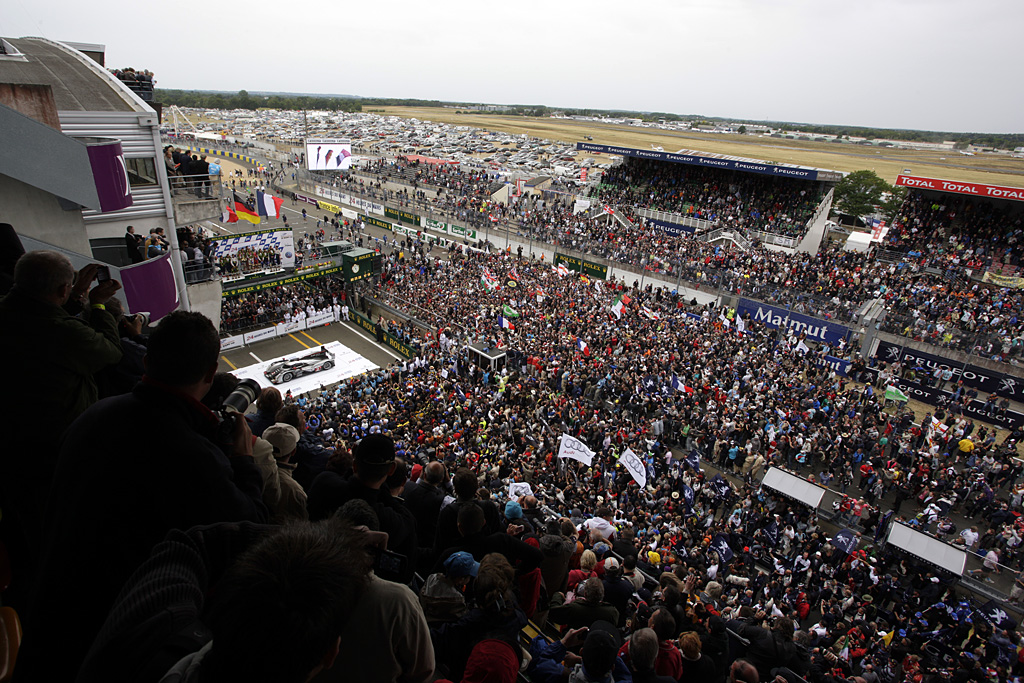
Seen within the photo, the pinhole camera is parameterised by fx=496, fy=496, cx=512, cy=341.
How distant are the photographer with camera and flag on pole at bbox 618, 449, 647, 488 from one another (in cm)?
1203

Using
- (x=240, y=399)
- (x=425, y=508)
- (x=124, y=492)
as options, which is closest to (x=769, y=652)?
(x=425, y=508)

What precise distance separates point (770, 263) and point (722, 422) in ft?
51.1

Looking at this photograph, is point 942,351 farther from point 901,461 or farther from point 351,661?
point 351,661

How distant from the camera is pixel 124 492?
201cm

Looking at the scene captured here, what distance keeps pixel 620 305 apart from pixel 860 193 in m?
51.1

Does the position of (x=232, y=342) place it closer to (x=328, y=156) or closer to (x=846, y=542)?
(x=846, y=542)

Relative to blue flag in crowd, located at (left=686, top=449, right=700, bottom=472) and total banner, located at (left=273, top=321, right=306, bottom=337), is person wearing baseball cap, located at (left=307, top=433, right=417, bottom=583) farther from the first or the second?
total banner, located at (left=273, top=321, right=306, bottom=337)

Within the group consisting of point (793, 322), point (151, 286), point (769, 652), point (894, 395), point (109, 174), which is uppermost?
point (109, 174)

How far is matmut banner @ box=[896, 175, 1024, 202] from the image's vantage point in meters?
26.6

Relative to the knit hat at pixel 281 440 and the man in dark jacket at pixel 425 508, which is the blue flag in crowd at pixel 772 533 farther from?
the knit hat at pixel 281 440

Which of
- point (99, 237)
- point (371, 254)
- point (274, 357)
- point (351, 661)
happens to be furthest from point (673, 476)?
point (371, 254)

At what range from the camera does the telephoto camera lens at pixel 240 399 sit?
3.22 m

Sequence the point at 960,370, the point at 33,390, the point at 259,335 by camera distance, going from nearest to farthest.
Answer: the point at 33,390, the point at 960,370, the point at 259,335

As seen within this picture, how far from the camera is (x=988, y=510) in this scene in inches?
541
